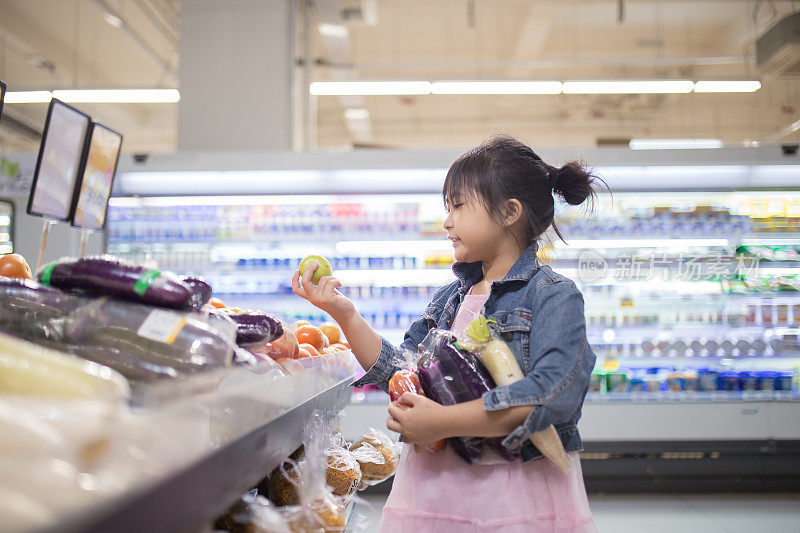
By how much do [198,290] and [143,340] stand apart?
0.61ft

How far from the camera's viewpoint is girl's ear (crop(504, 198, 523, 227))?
4.82ft

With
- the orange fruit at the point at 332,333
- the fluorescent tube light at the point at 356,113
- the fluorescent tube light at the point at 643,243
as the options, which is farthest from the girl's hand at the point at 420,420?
the fluorescent tube light at the point at 356,113

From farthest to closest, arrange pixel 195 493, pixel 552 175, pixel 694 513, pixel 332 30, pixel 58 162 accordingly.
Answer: pixel 332 30 < pixel 694 513 < pixel 58 162 < pixel 552 175 < pixel 195 493

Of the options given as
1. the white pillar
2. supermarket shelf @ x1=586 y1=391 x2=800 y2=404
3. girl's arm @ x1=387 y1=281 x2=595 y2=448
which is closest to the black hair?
girl's arm @ x1=387 y1=281 x2=595 y2=448

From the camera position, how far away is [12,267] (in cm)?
131

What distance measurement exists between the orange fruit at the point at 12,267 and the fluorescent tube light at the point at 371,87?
4.16m

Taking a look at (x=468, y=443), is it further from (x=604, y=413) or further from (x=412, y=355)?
(x=604, y=413)

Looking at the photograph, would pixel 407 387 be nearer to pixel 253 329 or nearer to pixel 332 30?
pixel 253 329

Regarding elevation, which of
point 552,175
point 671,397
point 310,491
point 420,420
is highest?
point 552,175

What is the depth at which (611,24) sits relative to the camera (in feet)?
26.0

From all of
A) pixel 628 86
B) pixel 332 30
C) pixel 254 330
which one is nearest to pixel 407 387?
pixel 254 330

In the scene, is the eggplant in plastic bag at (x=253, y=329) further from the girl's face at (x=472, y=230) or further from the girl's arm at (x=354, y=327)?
the girl's face at (x=472, y=230)

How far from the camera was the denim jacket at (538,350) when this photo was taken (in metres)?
1.20

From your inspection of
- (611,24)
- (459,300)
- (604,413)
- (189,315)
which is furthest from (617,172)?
(611,24)
